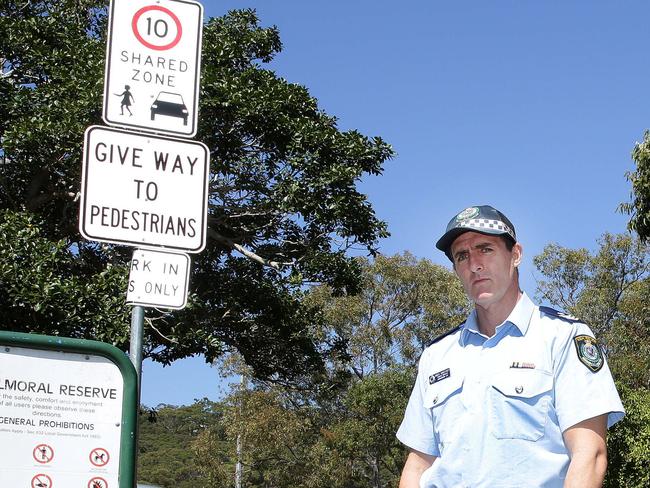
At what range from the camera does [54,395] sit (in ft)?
9.23

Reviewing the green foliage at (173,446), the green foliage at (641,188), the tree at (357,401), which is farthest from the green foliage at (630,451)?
the green foliage at (173,446)

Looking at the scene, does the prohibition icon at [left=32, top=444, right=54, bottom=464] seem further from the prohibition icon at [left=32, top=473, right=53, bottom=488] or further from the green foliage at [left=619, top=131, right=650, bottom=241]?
the green foliage at [left=619, top=131, right=650, bottom=241]

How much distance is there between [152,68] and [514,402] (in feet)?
5.70

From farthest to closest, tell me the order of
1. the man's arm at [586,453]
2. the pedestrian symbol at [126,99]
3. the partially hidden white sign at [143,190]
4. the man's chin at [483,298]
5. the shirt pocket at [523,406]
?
the pedestrian symbol at [126,99]
the partially hidden white sign at [143,190]
the man's chin at [483,298]
the shirt pocket at [523,406]
the man's arm at [586,453]

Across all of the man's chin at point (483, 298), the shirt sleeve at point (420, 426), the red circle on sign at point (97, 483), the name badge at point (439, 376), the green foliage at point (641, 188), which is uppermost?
the green foliage at point (641, 188)

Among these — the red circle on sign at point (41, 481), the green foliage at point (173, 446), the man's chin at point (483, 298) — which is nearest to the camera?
the red circle on sign at point (41, 481)

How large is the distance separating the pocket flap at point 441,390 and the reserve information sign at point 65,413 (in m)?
0.98

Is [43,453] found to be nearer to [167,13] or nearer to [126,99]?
[126,99]

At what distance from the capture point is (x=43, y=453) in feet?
9.06

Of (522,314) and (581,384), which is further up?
(522,314)

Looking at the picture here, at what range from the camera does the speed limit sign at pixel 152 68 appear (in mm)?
3547

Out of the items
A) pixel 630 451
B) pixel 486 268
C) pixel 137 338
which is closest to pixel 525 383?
pixel 486 268

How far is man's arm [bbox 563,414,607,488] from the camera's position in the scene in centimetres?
287

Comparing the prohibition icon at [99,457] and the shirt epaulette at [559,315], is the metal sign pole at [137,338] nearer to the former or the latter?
the prohibition icon at [99,457]
